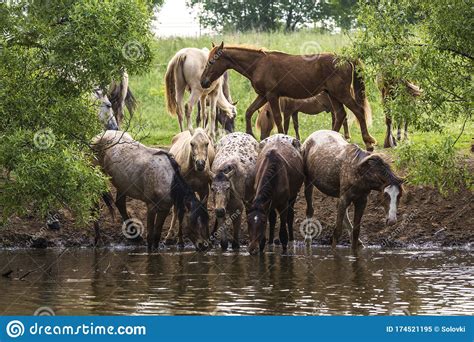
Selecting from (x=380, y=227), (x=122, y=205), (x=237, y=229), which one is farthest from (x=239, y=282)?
(x=122, y=205)

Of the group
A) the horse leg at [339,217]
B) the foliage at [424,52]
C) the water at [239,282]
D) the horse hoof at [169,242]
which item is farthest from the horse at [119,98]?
the foliage at [424,52]

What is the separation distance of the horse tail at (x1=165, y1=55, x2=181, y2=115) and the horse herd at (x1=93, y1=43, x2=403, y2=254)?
85.5 inches

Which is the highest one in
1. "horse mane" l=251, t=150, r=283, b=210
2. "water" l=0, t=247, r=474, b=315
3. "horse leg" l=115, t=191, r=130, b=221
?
"horse mane" l=251, t=150, r=283, b=210

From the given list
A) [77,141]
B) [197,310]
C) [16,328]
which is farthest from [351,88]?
[16,328]

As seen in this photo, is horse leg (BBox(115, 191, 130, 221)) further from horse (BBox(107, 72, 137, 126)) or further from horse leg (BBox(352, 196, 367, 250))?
horse (BBox(107, 72, 137, 126))

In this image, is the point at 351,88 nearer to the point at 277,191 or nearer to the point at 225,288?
the point at 277,191

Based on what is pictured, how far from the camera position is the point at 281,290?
17594mm

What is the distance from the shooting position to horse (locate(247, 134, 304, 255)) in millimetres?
21750

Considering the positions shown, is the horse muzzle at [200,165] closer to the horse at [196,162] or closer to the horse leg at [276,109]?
the horse at [196,162]

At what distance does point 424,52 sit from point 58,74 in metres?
5.85

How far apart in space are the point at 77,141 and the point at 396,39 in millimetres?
5481

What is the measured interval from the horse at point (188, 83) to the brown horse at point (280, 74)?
7.31 ft

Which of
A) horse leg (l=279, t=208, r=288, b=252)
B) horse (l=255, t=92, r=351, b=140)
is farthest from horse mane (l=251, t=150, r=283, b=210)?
horse (l=255, t=92, r=351, b=140)

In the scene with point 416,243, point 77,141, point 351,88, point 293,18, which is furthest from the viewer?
point 293,18
